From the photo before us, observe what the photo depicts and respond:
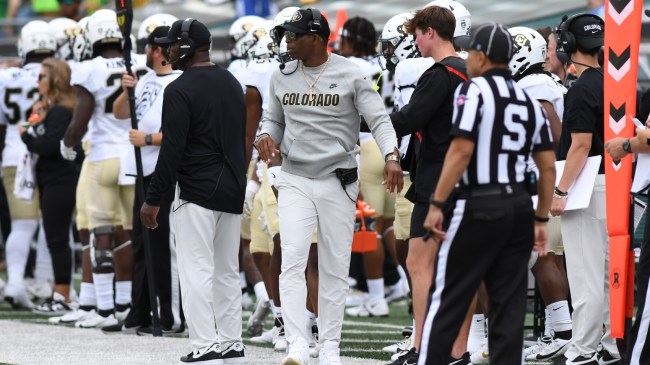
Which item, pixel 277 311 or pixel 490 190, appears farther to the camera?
pixel 277 311

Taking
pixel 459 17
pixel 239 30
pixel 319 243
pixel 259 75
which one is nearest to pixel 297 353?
pixel 319 243

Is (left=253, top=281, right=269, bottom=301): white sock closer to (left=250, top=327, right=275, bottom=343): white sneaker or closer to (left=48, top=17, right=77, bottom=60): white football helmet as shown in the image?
(left=250, top=327, right=275, bottom=343): white sneaker

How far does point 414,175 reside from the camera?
8.19m

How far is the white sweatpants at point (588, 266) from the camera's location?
818cm

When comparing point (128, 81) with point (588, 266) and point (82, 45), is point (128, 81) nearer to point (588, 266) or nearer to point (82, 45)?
point (82, 45)

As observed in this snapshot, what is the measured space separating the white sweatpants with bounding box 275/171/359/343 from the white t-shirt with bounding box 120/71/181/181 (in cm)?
238

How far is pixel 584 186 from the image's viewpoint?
816 cm

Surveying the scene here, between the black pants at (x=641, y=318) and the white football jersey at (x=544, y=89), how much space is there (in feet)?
6.40

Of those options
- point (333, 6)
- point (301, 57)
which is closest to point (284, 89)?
point (301, 57)

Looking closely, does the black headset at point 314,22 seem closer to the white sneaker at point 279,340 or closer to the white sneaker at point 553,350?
the white sneaker at point 279,340

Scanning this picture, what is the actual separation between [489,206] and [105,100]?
18.6ft

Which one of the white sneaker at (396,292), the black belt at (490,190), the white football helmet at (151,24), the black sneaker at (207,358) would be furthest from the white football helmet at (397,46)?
the white sneaker at (396,292)

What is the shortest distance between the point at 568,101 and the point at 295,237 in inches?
67.4

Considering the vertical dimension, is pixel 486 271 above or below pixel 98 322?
above
